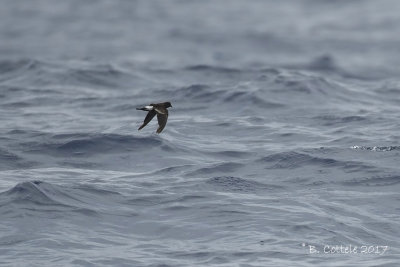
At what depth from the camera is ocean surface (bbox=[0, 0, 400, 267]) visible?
43.8 ft

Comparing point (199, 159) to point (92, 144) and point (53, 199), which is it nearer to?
point (92, 144)

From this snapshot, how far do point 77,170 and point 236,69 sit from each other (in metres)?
11.0

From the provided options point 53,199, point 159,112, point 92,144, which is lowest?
point 53,199

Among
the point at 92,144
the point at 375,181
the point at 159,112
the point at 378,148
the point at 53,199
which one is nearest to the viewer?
the point at 159,112

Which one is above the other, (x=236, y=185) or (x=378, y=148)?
(x=378, y=148)

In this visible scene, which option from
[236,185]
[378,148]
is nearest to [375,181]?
[378,148]

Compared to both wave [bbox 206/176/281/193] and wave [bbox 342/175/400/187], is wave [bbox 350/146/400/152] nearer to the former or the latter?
wave [bbox 342/175/400/187]

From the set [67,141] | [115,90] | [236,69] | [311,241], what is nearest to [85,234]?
[311,241]

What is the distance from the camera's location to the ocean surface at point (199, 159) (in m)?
13.4

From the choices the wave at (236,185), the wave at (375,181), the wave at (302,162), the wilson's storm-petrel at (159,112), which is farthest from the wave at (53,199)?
the wave at (375,181)

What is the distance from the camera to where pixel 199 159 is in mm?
17750

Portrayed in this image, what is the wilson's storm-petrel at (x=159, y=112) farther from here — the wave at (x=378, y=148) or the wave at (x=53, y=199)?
the wave at (x=378, y=148)

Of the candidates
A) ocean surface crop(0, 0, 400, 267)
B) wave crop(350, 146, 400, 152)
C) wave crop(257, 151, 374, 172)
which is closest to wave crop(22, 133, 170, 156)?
ocean surface crop(0, 0, 400, 267)

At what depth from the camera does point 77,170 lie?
17141 millimetres
